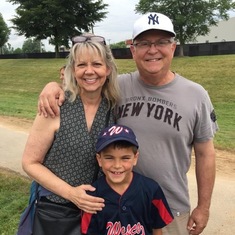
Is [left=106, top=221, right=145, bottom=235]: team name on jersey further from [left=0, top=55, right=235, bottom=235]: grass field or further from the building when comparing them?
the building

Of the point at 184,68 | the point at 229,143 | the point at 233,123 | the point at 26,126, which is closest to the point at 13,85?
the point at 184,68

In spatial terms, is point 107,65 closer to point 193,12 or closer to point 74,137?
point 74,137

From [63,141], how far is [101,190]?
379 mm

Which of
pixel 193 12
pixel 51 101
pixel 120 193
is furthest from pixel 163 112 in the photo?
pixel 193 12

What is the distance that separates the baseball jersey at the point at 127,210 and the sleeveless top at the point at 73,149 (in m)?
0.13

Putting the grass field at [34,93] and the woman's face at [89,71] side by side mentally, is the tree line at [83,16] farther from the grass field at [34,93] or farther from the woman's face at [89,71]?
the woman's face at [89,71]

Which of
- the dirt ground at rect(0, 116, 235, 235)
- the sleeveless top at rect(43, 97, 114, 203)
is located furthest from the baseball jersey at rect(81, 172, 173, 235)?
the dirt ground at rect(0, 116, 235, 235)

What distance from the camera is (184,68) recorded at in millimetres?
23094

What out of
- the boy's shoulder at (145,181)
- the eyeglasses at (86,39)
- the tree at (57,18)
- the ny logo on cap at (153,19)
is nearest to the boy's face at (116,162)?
the boy's shoulder at (145,181)

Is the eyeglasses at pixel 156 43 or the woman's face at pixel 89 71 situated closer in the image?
the woman's face at pixel 89 71

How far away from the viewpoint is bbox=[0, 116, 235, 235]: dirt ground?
163 inches

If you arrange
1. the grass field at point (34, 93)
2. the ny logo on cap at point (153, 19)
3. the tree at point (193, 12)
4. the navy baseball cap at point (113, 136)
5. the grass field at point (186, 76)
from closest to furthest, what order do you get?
1. the navy baseball cap at point (113, 136)
2. the ny logo on cap at point (153, 19)
3. the grass field at point (34, 93)
4. the grass field at point (186, 76)
5. the tree at point (193, 12)

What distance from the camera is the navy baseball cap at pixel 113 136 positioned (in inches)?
85.5

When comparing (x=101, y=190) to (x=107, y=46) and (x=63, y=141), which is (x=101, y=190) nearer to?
(x=63, y=141)
